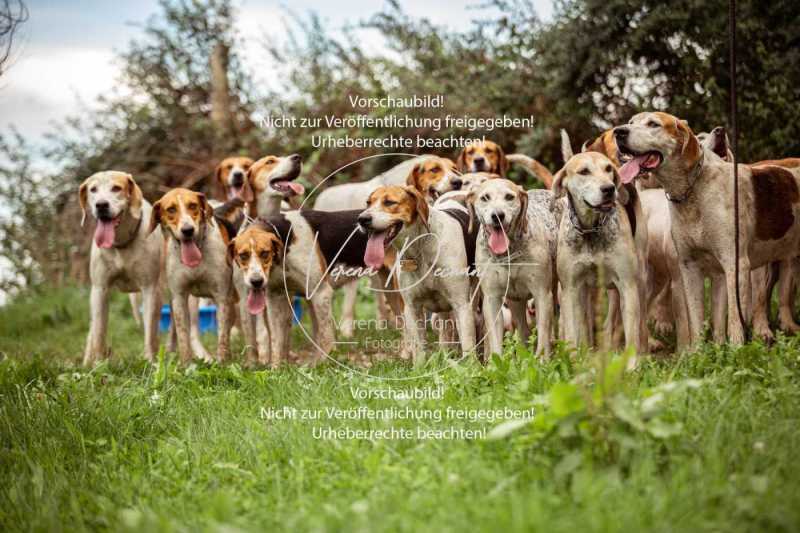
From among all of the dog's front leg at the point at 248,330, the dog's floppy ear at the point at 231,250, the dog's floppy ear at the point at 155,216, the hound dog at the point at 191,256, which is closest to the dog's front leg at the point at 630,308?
the dog's floppy ear at the point at 231,250

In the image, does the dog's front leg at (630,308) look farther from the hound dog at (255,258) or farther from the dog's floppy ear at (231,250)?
the dog's floppy ear at (231,250)

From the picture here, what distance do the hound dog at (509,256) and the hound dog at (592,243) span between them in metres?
0.14

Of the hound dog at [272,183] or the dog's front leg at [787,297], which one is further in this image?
the hound dog at [272,183]

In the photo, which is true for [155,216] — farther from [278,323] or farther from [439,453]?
[439,453]

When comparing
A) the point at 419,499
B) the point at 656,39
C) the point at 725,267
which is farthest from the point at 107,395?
the point at 656,39

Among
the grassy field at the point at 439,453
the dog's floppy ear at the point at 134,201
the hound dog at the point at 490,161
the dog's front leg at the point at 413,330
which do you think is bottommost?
the grassy field at the point at 439,453

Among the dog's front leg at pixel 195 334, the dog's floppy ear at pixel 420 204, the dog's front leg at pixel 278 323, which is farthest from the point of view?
the dog's front leg at pixel 195 334

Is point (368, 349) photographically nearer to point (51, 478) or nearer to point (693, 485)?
point (51, 478)

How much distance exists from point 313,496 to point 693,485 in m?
1.53

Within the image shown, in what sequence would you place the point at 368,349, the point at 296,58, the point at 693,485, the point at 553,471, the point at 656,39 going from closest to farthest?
the point at 693,485 < the point at 553,471 < the point at 368,349 < the point at 656,39 < the point at 296,58

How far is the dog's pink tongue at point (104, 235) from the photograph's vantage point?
23.6 ft

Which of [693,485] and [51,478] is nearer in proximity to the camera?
[693,485]

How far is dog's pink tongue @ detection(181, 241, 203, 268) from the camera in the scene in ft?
23.2

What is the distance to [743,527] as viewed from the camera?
2.89 m
